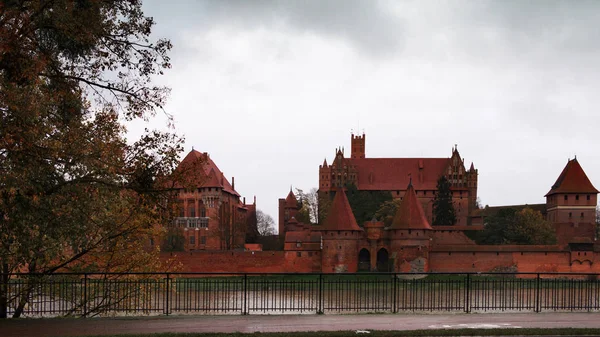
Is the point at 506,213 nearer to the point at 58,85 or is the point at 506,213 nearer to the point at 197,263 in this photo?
the point at 197,263

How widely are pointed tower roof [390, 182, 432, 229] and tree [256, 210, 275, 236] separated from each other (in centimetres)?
3508

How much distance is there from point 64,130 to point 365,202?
59358 mm

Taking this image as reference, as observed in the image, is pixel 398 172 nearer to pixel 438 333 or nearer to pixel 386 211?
pixel 386 211

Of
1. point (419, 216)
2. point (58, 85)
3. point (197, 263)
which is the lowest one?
point (197, 263)

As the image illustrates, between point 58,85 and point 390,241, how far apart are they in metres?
46.2

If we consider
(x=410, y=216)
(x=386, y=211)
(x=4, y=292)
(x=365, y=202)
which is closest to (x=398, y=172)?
(x=365, y=202)

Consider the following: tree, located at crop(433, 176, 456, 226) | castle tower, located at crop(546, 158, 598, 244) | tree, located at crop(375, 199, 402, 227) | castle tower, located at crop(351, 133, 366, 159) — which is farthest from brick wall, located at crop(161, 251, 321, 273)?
castle tower, located at crop(351, 133, 366, 159)

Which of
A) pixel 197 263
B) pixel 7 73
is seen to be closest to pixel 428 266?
pixel 197 263

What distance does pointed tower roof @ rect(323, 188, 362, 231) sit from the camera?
57.0 m

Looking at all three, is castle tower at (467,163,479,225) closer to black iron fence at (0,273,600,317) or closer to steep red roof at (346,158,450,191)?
→ steep red roof at (346,158,450,191)

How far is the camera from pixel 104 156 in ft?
42.0

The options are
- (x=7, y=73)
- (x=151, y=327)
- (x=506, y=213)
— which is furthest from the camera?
(x=506, y=213)

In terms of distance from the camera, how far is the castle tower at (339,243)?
56.7 metres

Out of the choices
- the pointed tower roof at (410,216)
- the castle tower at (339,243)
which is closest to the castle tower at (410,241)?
the pointed tower roof at (410,216)
